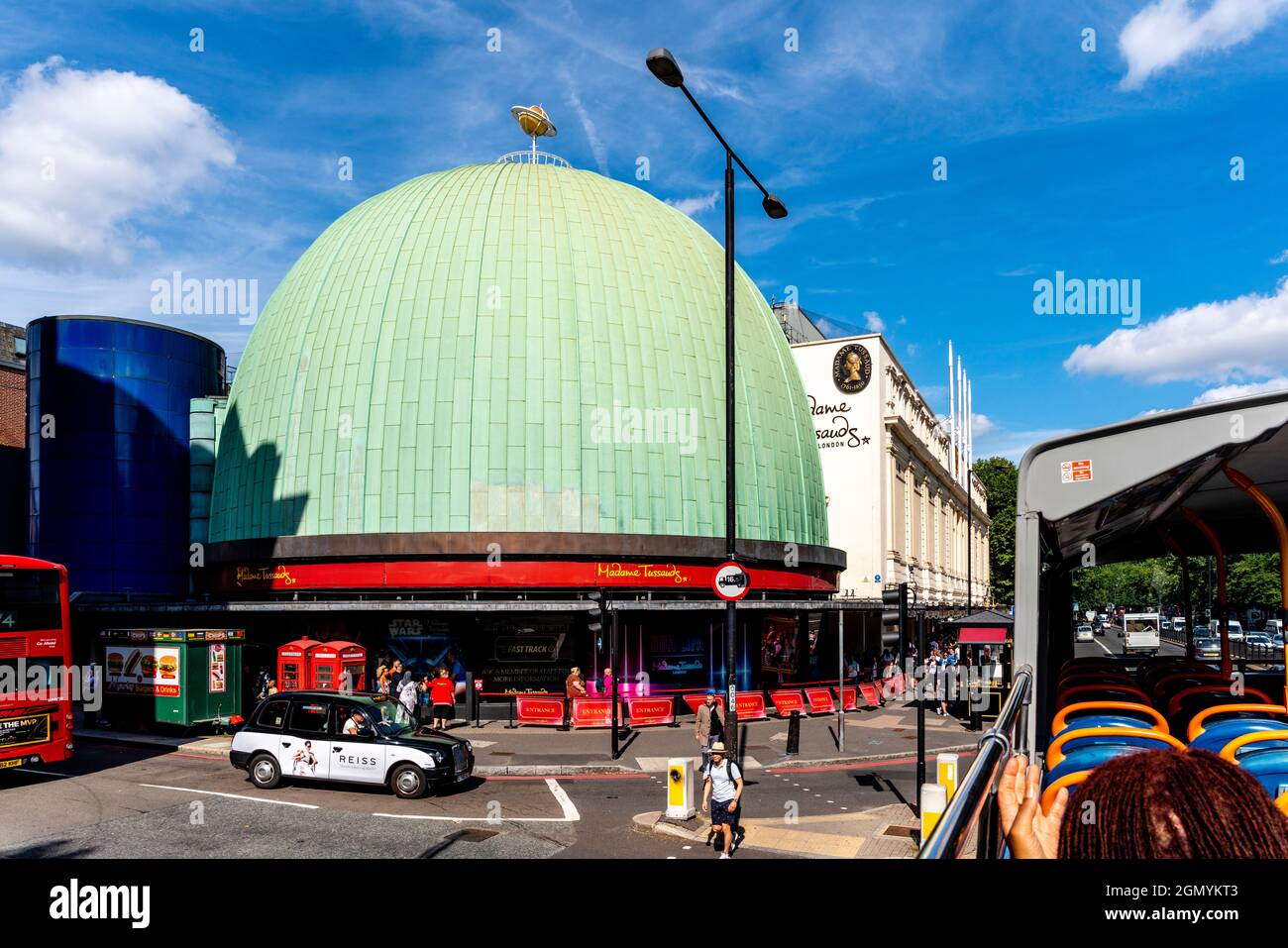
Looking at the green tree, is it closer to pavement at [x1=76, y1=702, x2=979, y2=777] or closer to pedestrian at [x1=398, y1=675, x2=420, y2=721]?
pavement at [x1=76, y1=702, x2=979, y2=777]

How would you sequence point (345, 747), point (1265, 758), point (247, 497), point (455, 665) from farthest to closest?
point (247, 497), point (455, 665), point (345, 747), point (1265, 758)

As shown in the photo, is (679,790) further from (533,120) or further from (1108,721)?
(533,120)

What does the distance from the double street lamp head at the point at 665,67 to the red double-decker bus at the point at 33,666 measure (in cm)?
1655

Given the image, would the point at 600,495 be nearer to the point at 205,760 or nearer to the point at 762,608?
the point at 762,608

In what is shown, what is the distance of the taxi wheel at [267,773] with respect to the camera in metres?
18.8

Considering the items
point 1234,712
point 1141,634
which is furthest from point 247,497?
point 1141,634

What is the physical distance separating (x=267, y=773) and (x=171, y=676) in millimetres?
9516

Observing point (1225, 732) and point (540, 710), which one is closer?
point (1225, 732)

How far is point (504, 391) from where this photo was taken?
3403 centimetres

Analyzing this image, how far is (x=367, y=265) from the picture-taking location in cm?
3769

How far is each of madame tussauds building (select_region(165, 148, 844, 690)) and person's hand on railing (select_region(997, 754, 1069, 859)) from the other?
26.9 metres

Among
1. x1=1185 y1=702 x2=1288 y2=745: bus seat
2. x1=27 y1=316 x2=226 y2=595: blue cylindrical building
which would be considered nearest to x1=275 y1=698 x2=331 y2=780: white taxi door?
x1=1185 y1=702 x2=1288 y2=745: bus seat
